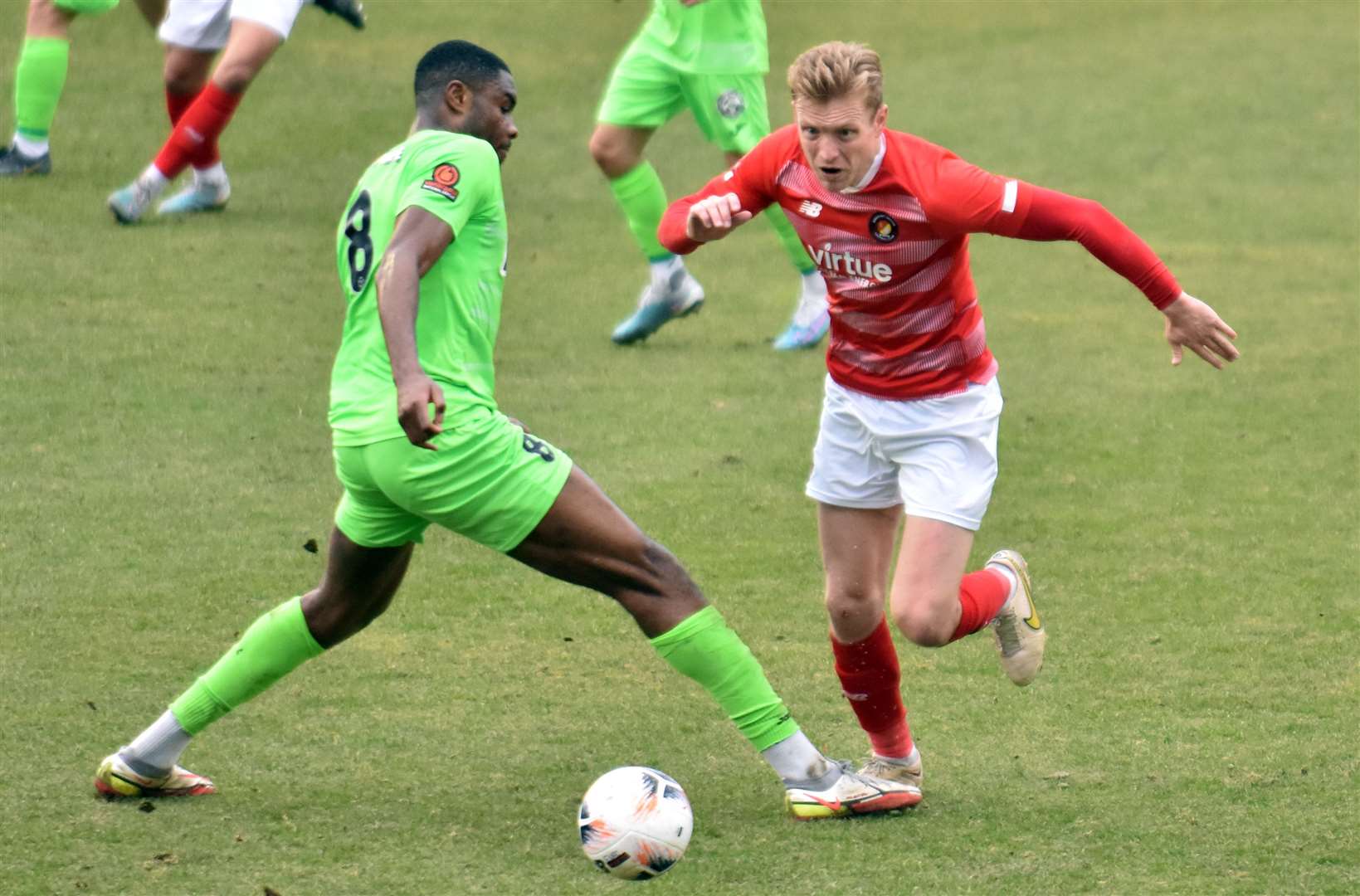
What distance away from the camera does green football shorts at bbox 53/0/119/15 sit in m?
10.5

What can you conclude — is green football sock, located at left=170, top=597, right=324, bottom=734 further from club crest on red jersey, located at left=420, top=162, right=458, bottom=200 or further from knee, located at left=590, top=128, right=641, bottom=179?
knee, located at left=590, top=128, right=641, bottom=179

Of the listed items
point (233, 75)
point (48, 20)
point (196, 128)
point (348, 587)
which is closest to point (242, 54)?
point (233, 75)

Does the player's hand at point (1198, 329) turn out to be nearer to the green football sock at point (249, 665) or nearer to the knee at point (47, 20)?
the green football sock at point (249, 665)

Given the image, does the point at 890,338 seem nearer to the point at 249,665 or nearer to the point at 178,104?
the point at 249,665

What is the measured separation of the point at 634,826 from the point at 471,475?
0.86 m

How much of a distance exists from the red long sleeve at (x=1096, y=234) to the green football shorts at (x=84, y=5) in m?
7.41

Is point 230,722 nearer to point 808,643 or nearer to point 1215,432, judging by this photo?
point 808,643

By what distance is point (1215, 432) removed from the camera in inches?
323

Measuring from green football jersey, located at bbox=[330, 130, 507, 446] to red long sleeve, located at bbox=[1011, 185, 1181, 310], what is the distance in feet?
4.09

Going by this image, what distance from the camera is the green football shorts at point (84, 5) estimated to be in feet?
34.3

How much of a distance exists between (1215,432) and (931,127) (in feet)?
20.5

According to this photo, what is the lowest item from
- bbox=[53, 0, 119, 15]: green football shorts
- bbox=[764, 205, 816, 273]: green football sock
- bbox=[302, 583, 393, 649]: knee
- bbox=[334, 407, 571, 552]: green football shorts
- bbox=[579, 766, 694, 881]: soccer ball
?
bbox=[764, 205, 816, 273]: green football sock

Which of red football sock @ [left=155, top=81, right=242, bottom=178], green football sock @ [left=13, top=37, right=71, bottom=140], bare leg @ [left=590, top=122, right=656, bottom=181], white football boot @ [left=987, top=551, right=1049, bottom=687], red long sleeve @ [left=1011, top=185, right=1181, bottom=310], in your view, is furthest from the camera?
green football sock @ [left=13, top=37, right=71, bottom=140]

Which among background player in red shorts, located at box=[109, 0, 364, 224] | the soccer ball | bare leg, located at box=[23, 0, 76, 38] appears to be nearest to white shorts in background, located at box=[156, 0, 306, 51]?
background player in red shorts, located at box=[109, 0, 364, 224]
